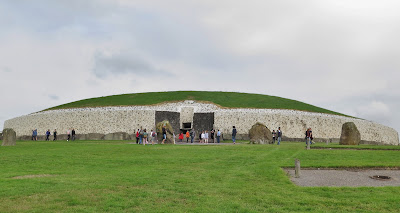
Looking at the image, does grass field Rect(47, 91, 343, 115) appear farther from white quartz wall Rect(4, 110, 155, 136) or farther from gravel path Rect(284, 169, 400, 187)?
gravel path Rect(284, 169, 400, 187)

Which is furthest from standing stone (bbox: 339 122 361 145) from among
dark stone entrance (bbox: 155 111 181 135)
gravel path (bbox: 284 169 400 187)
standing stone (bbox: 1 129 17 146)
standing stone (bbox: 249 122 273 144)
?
standing stone (bbox: 1 129 17 146)

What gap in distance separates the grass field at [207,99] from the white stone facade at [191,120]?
303cm

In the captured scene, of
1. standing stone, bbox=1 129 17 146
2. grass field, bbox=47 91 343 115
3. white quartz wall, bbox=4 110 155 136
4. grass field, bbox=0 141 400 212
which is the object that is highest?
grass field, bbox=47 91 343 115

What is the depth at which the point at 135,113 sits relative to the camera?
47.7 m

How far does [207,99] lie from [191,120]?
744 centimetres

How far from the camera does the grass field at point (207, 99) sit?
52.7 meters

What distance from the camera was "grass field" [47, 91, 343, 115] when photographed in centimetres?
5266

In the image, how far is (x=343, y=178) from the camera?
13.3 metres

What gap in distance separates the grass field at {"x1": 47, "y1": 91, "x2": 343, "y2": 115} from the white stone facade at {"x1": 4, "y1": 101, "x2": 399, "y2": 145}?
3033 millimetres

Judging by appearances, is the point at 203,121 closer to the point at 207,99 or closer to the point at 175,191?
the point at 207,99

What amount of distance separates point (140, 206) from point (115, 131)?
39759 mm

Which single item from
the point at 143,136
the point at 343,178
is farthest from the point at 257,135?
the point at 343,178

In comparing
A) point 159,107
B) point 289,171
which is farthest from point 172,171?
point 159,107

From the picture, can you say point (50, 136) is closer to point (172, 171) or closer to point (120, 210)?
point (172, 171)
